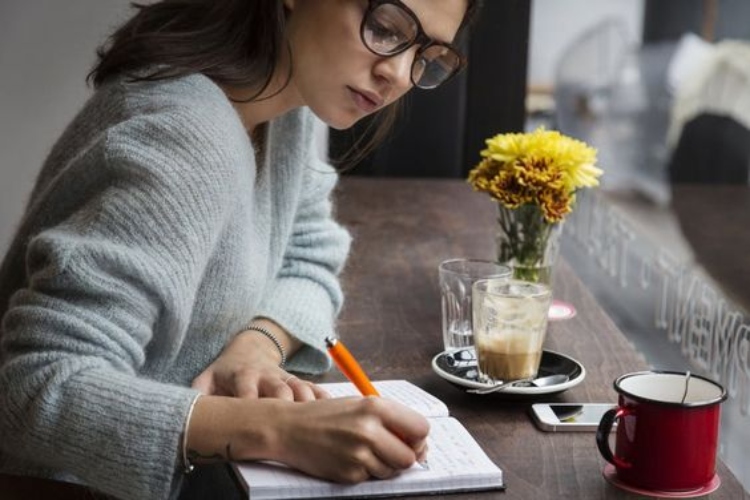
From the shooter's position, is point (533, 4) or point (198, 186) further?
point (533, 4)

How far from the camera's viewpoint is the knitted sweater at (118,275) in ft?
3.70

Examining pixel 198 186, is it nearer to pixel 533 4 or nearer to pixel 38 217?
pixel 38 217

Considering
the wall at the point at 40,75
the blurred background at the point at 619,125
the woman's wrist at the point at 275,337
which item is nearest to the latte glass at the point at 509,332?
the woman's wrist at the point at 275,337

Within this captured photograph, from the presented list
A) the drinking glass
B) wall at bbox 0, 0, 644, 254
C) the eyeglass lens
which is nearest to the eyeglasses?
the eyeglass lens

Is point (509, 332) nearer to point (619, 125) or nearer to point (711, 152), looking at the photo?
point (711, 152)

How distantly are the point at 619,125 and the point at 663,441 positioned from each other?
160cm

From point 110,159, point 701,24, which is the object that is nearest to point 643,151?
point 701,24

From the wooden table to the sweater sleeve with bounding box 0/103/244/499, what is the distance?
0.19 metres

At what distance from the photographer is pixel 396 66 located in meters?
1.37

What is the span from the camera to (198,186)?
121 cm

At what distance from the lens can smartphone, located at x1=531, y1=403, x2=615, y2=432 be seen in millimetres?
1285

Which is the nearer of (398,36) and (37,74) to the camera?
(398,36)

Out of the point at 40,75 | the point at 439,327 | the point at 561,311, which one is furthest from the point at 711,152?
the point at 40,75

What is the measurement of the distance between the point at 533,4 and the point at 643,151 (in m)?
0.62
